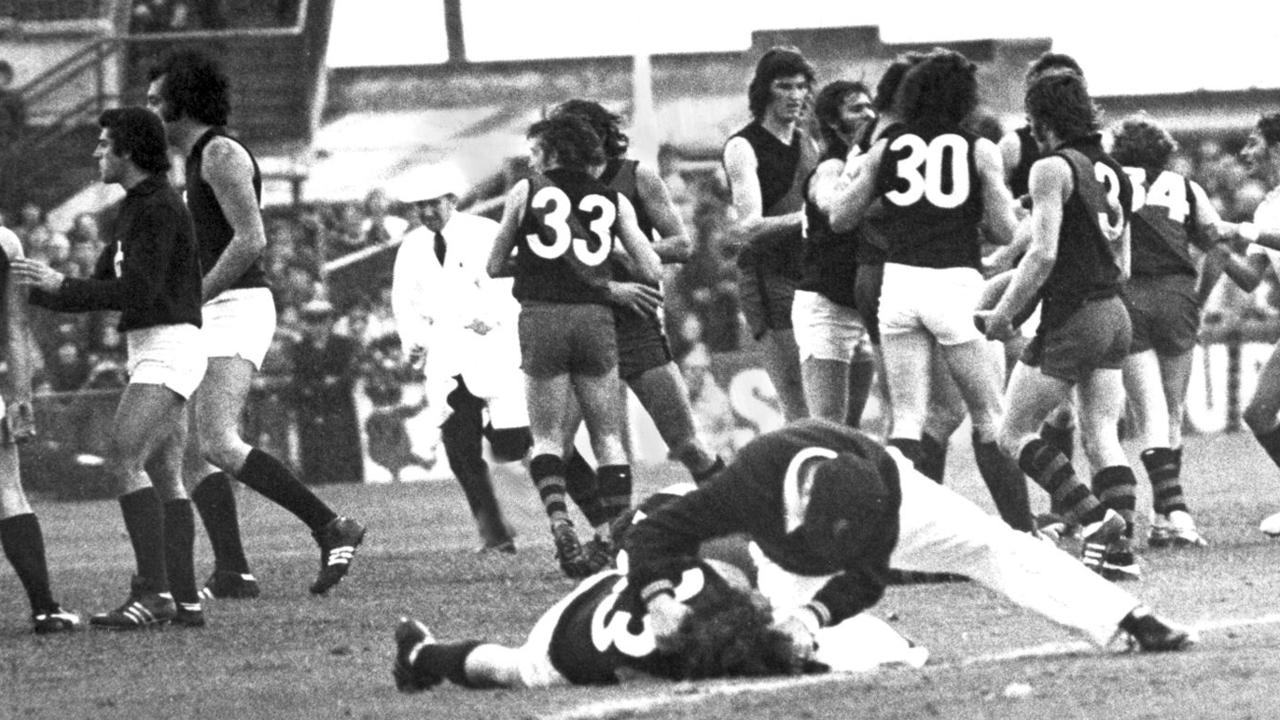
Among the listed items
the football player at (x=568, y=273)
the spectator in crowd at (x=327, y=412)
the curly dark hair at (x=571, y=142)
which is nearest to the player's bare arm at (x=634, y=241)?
the football player at (x=568, y=273)

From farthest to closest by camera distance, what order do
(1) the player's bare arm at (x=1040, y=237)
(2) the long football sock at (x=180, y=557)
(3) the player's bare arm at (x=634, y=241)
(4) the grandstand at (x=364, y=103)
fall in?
(4) the grandstand at (x=364, y=103) → (3) the player's bare arm at (x=634, y=241) → (1) the player's bare arm at (x=1040, y=237) → (2) the long football sock at (x=180, y=557)

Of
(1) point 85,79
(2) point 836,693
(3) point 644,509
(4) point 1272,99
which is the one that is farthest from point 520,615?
(4) point 1272,99

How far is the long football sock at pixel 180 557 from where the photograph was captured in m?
11.1

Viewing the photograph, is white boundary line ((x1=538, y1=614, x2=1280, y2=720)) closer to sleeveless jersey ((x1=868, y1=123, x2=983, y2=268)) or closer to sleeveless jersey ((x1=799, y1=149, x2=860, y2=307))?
sleeveless jersey ((x1=868, y1=123, x2=983, y2=268))

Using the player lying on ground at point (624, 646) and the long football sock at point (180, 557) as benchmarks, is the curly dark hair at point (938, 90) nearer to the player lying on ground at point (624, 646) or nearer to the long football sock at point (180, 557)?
the long football sock at point (180, 557)

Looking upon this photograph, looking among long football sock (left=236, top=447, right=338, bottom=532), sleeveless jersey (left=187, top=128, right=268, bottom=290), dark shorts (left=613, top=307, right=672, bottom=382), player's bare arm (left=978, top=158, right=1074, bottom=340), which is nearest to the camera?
player's bare arm (left=978, top=158, right=1074, bottom=340)

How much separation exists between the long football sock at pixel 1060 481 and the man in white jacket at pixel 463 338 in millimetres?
4043

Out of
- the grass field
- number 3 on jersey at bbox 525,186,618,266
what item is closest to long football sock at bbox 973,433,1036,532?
the grass field

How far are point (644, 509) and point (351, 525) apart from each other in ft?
12.2

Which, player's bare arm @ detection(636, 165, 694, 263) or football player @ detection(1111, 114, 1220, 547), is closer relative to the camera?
player's bare arm @ detection(636, 165, 694, 263)

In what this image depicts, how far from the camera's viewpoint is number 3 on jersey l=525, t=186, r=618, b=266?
486 inches

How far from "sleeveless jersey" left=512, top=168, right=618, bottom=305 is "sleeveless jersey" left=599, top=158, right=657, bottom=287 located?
0.42m

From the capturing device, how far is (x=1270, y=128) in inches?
546

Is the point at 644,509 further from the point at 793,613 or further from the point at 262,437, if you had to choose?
the point at 262,437
